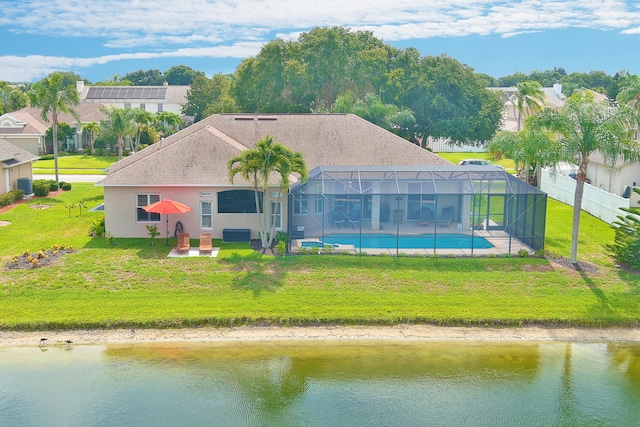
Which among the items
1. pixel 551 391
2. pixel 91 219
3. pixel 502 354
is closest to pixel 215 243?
pixel 91 219

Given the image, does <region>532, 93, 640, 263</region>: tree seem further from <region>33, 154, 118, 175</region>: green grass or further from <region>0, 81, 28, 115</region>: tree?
<region>0, 81, 28, 115</region>: tree

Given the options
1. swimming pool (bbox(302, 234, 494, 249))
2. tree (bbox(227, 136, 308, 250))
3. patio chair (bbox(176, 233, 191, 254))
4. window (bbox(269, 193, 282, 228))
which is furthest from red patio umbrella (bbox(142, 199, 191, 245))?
swimming pool (bbox(302, 234, 494, 249))

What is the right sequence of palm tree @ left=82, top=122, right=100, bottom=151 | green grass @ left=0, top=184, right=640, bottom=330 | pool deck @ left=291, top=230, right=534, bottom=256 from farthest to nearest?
1. palm tree @ left=82, top=122, right=100, bottom=151
2. pool deck @ left=291, top=230, right=534, bottom=256
3. green grass @ left=0, top=184, right=640, bottom=330

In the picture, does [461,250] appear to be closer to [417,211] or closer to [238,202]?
[417,211]

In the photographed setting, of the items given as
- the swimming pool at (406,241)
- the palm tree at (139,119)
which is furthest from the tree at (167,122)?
the swimming pool at (406,241)

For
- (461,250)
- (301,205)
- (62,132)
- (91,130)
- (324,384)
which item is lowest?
(324,384)

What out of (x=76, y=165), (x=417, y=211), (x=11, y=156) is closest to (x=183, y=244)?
(x=417, y=211)

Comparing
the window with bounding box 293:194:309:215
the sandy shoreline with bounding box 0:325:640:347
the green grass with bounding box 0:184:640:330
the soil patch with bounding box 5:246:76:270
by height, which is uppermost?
the window with bounding box 293:194:309:215
